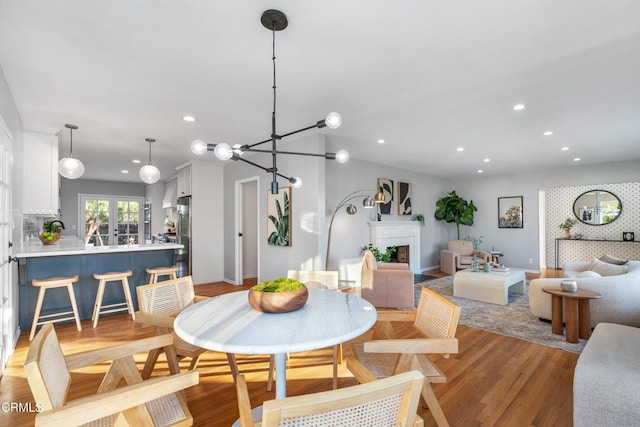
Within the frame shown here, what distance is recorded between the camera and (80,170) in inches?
152

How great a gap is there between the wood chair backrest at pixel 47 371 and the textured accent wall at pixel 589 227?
29.6ft

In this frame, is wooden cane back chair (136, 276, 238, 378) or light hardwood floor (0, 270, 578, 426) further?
light hardwood floor (0, 270, 578, 426)

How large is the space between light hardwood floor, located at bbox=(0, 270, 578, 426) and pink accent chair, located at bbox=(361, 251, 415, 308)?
1071 mm

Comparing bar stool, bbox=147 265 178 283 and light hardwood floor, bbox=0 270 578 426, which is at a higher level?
bar stool, bbox=147 265 178 283

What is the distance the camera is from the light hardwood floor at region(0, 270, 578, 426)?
196cm

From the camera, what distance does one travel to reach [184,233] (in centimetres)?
623

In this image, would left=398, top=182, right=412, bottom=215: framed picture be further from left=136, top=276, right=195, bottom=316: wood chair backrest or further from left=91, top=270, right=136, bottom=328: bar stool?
left=136, top=276, right=195, bottom=316: wood chair backrest

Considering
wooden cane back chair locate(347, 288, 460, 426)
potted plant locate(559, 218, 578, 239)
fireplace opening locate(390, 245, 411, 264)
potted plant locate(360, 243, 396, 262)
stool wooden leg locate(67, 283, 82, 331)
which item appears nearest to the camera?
wooden cane back chair locate(347, 288, 460, 426)

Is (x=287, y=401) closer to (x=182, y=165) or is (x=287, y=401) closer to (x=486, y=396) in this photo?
(x=486, y=396)

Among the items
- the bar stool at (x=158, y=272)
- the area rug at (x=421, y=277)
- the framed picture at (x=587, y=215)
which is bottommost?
the area rug at (x=421, y=277)

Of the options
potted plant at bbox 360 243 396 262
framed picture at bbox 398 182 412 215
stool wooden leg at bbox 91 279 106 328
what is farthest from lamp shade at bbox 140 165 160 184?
framed picture at bbox 398 182 412 215

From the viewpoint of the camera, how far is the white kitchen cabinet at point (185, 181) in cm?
607

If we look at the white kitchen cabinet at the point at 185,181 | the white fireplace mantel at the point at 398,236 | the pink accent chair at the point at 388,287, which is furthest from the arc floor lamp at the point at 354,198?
the white kitchen cabinet at the point at 185,181

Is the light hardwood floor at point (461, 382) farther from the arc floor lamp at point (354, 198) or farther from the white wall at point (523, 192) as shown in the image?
the white wall at point (523, 192)
